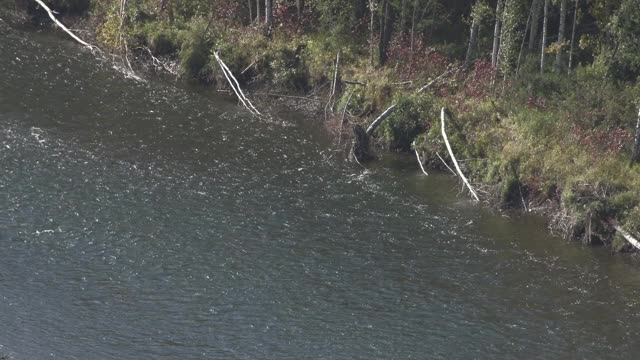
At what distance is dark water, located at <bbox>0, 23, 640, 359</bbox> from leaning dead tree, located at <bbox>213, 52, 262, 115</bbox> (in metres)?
1.96

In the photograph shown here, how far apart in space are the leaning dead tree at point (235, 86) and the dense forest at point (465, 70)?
402mm

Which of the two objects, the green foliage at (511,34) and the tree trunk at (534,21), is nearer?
the green foliage at (511,34)

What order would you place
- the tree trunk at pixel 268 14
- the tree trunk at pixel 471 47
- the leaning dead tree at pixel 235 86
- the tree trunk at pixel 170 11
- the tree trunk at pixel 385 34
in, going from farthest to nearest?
the tree trunk at pixel 170 11 < the tree trunk at pixel 268 14 < the tree trunk at pixel 385 34 < the leaning dead tree at pixel 235 86 < the tree trunk at pixel 471 47

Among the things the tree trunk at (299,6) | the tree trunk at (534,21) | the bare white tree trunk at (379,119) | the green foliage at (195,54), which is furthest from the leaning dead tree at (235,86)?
the tree trunk at (534,21)

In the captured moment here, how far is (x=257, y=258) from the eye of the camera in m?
34.2

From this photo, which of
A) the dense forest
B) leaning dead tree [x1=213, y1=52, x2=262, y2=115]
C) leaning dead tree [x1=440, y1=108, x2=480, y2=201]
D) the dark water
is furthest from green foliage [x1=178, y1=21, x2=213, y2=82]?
leaning dead tree [x1=440, y1=108, x2=480, y2=201]

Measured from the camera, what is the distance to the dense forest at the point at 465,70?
3997cm

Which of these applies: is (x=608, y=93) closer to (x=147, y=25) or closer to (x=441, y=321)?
(x=441, y=321)

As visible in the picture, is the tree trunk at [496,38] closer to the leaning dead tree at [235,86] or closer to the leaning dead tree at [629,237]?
the leaning dead tree at [235,86]

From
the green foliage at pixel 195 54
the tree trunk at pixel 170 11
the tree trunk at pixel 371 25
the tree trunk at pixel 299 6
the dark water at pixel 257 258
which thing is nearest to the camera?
the dark water at pixel 257 258

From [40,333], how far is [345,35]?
1064 inches

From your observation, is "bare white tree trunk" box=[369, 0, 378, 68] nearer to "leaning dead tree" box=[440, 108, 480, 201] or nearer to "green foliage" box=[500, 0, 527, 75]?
"green foliage" box=[500, 0, 527, 75]

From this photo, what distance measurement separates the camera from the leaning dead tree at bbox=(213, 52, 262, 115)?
160 ft

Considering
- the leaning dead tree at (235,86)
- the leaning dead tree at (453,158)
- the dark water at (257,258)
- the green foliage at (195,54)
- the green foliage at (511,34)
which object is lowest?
the dark water at (257,258)
